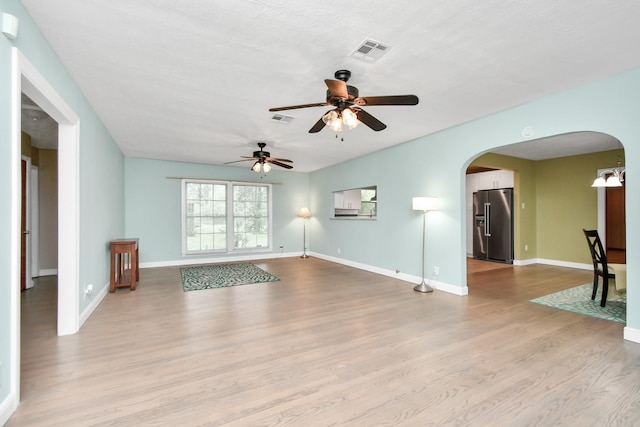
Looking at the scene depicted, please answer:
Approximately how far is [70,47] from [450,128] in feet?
14.8

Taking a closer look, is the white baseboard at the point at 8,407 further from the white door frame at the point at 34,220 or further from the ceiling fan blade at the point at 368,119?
the white door frame at the point at 34,220

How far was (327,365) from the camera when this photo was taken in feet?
7.72

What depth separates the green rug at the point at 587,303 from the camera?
3475mm

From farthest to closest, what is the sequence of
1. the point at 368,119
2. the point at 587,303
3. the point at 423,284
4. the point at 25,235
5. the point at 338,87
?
1. the point at 25,235
2. the point at 423,284
3. the point at 587,303
4. the point at 368,119
5. the point at 338,87

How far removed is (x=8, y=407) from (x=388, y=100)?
10.8 feet

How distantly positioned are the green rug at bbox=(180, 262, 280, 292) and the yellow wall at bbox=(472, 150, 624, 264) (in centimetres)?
504

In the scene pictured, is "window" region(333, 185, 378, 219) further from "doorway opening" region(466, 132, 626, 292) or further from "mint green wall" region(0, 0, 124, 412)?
"mint green wall" region(0, 0, 124, 412)

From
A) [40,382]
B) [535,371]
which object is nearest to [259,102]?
[40,382]

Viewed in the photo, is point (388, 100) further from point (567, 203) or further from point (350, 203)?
point (567, 203)

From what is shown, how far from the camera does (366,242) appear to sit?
6.46 metres

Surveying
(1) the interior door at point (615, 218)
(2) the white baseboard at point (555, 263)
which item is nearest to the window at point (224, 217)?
(2) the white baseboard at point (555, 263)

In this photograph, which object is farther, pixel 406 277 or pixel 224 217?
pixel 224 217

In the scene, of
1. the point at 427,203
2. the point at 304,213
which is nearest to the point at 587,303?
the point at 427,203

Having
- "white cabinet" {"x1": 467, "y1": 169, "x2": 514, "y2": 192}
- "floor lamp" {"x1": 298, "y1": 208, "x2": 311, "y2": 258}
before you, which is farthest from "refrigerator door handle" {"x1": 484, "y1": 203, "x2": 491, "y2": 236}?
"floor lamp" {"x1": 298, "y1": 208, "x2": 311, "y2": 258}
